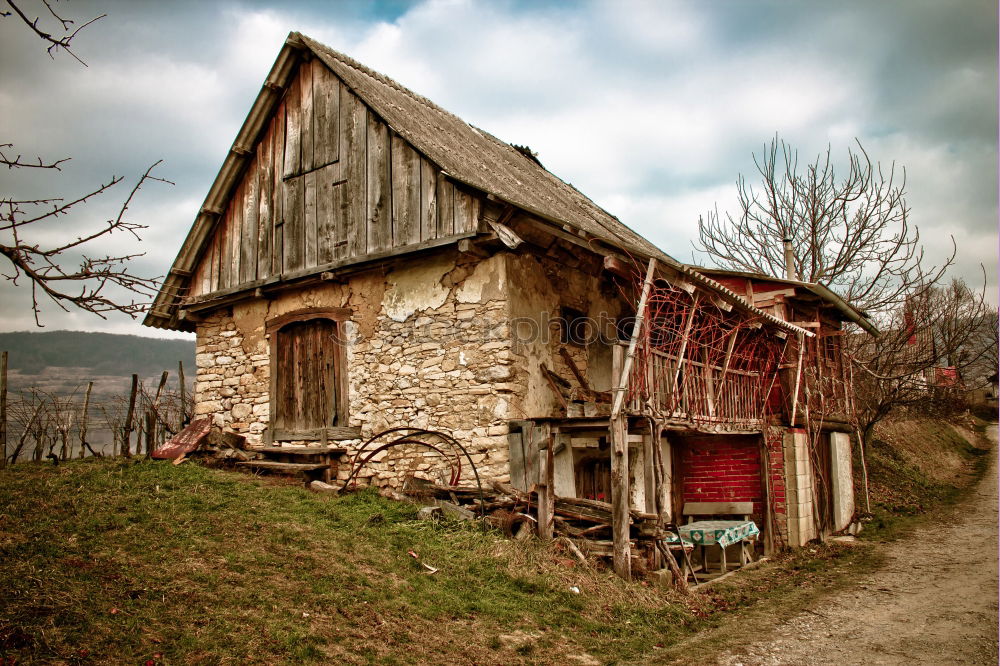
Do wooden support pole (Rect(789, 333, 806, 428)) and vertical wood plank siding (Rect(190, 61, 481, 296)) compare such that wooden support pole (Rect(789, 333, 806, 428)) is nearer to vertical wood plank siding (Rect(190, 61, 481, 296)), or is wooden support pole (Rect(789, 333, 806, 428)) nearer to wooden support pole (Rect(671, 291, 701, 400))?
wooden support pole (Rect(671, 291, 701, 400))

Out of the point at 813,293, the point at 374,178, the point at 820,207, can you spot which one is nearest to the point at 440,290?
the point at 374,178

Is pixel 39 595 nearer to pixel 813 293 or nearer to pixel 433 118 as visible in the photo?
pixel 433 118

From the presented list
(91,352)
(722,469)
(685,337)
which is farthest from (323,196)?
(91,352)

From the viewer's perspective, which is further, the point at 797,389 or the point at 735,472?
the point at 797,389

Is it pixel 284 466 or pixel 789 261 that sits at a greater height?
pixel 789 261

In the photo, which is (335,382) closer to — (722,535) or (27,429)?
(27,429)

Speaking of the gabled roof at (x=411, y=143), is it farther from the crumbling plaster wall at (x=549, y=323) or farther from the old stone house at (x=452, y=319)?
the crumbling plaster wall at (x=549, y=323)

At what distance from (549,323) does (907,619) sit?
16.8ft

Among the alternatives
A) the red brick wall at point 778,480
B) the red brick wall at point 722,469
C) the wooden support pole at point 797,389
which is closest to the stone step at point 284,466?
the red brick wall at point 722,469

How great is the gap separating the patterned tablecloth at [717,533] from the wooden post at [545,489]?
1.81 m

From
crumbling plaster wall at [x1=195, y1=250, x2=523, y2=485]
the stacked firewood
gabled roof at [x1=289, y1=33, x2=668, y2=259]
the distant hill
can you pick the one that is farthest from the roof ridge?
the distant hill

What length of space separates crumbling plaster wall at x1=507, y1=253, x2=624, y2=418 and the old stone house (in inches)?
1.3

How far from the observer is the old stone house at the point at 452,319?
876 centimetres

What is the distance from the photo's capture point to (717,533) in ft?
30.9
